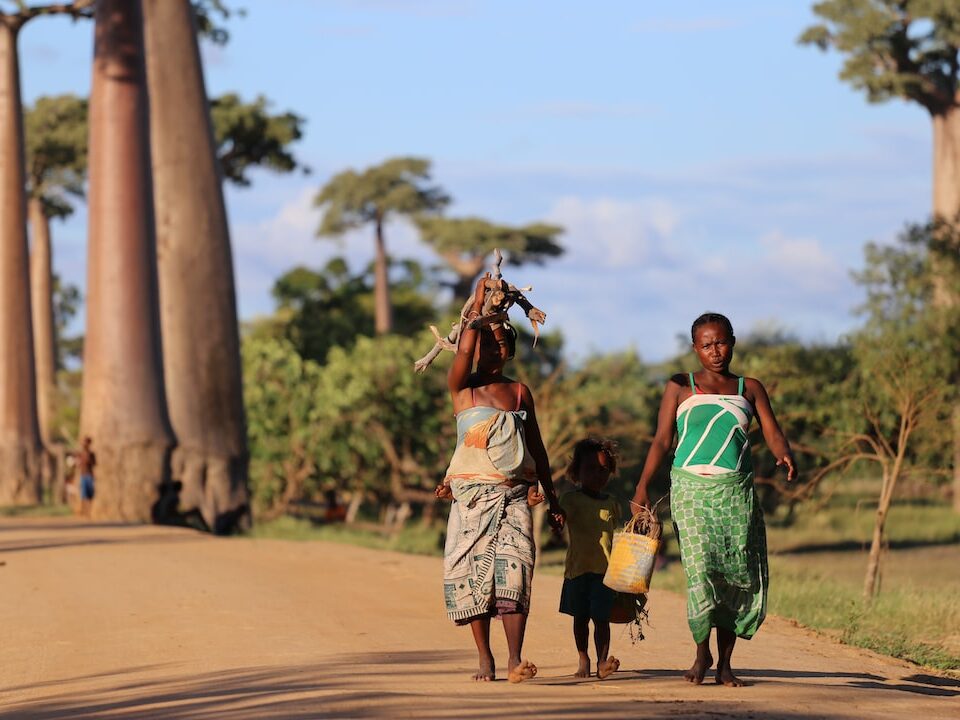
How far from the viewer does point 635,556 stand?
300 inches

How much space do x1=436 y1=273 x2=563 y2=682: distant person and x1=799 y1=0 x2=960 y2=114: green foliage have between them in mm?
36502

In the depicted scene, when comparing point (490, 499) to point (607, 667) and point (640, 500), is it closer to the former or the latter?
point (640, 500)

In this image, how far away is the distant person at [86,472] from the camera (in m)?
23.7

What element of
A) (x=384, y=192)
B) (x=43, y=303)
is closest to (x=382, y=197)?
(x=384, y=192)

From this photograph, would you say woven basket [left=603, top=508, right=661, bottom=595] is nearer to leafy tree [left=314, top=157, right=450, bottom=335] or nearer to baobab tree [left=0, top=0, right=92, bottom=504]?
baobab tree [left=0, top=0, right=92, bottom=504]

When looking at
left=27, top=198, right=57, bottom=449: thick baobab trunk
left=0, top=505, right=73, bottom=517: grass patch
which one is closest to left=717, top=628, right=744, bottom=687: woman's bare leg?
left=0, top=505, right=73, bottom=517: grass patch

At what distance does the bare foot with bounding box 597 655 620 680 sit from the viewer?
7.77 metres

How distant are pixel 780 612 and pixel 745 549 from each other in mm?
5218

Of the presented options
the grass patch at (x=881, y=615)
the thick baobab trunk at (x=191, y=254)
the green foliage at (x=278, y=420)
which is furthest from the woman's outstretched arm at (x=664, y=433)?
the green foliage at (x=278, y=420)

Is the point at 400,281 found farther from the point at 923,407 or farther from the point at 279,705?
the point at 279,705

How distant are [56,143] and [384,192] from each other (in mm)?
18340

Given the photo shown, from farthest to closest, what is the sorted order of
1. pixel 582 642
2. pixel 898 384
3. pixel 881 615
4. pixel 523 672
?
pixel 898 384 → pixel 881 615 → pixel 582 642 → pixel 523 672

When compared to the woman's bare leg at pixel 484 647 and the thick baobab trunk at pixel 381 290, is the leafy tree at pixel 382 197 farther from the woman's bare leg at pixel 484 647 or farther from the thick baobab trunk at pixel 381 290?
the woman's bare leg at pixel 484 647

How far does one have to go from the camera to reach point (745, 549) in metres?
7.58
